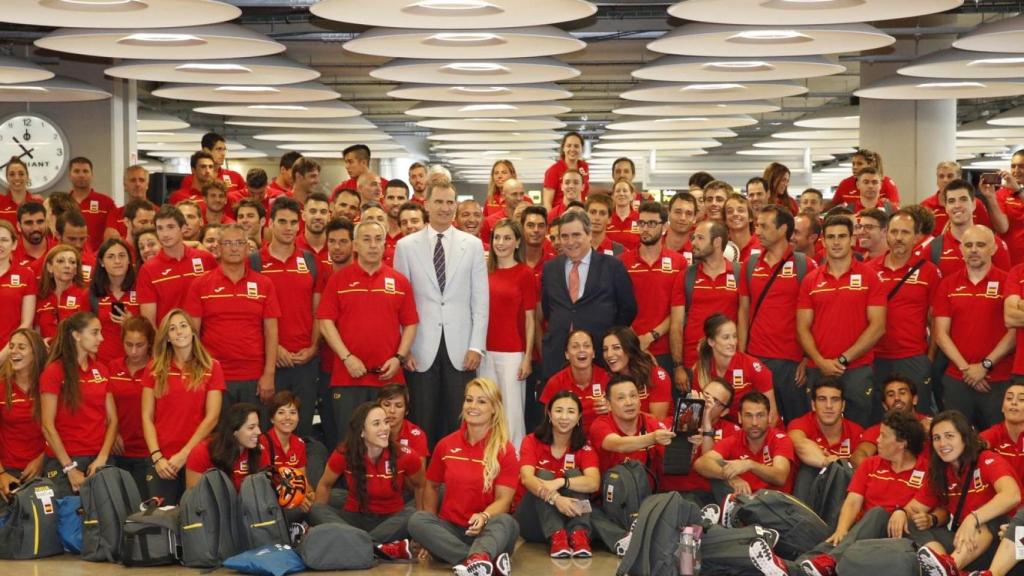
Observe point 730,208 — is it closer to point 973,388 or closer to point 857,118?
point 973,388

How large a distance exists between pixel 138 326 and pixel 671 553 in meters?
3.74

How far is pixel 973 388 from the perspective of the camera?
952cm

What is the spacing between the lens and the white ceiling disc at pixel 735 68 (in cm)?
1327

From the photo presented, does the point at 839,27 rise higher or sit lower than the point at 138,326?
higher

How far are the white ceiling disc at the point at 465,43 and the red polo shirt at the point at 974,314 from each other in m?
3.52

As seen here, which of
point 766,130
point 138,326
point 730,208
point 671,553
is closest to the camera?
point 671,553

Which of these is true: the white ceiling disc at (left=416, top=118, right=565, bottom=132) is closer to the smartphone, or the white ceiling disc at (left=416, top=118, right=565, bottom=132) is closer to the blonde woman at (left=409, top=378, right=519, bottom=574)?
the smartphone

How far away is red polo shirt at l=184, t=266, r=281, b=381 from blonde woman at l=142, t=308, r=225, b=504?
36 centimetres

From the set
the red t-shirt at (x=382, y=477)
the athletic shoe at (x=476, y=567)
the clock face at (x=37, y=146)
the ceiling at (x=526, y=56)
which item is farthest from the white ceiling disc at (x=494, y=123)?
the athletic shoe at (x=476, y=567)

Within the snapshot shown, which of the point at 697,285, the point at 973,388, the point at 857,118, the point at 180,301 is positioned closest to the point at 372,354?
the point at 180,301

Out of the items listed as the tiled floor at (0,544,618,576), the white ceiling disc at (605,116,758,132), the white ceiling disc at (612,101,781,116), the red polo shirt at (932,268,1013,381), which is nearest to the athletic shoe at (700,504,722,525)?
the tiled floor at (0,544,618,576)

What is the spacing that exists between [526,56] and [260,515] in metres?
5.18

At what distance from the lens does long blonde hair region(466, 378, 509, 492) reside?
862cm

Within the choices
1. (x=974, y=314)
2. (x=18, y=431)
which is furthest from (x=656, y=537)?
(x=18, y=431)
